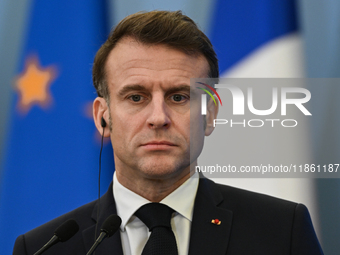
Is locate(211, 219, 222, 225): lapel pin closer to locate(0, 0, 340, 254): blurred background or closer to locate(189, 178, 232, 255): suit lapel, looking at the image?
locate(189, 178, 232, 255): suit lapel

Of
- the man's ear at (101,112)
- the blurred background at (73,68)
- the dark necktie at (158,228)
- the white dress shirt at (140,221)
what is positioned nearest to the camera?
the dark necktie at (158,228)

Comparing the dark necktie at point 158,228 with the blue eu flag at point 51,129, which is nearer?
the dark necktie at point 158,228

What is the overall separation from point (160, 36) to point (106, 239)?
88cm

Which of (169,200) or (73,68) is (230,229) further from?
(73,68)

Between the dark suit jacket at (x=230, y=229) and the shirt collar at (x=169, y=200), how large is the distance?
3 centimetres

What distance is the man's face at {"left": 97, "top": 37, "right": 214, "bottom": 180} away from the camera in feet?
5.26

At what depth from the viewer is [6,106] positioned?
247cm

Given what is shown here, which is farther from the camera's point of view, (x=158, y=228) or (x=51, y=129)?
(x=51, y=129)

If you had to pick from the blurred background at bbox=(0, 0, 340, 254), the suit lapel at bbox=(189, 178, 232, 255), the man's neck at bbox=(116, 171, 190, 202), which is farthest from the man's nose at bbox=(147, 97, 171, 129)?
the blurred background at bbox=(0, 0, 340, 254)

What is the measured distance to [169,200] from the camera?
169 centimetres

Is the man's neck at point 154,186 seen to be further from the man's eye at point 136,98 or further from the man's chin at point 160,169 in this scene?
the man's eye at point 136,98

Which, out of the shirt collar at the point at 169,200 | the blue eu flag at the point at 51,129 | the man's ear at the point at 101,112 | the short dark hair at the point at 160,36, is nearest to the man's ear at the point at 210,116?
the short dark hair at the point at 160,36

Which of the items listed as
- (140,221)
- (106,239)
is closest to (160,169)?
(140,221)

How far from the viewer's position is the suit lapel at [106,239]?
1.61 metres
